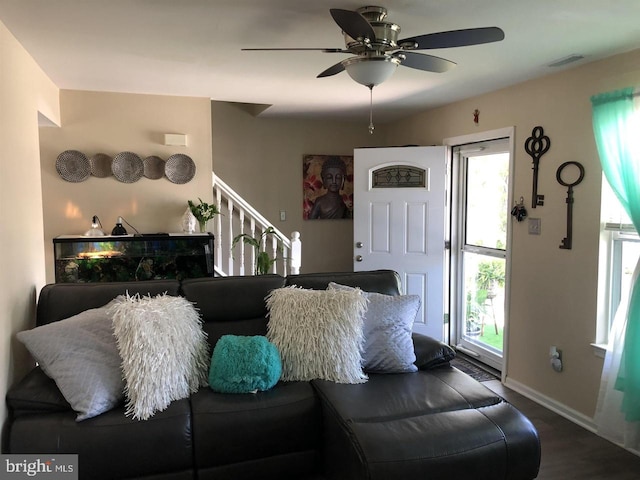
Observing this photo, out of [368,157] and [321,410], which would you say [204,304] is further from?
[368,157]

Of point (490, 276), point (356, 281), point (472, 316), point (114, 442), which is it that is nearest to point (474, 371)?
point (472, 316)

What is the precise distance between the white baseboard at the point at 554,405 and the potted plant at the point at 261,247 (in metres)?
2.05

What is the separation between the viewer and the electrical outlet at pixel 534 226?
11.2ft

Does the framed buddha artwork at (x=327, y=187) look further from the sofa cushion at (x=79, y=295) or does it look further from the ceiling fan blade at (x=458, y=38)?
the ceiling fan blade at (x=458, y=38)

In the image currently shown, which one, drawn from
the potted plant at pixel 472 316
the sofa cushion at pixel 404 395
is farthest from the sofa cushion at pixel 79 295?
the potted plant at pixel 472 316

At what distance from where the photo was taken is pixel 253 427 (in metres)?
2.18

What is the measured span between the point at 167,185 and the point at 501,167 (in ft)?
9.06

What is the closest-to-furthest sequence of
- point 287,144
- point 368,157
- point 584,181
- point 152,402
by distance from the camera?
point 152,402
point 584,181
point 368,157
point 287,144

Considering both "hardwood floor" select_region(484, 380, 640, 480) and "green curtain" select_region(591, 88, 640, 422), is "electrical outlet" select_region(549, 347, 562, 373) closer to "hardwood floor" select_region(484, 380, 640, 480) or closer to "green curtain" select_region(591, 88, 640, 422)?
"hardwood floor" select_region(484, 380, 640, 480)

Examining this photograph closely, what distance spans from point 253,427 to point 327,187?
142 inches

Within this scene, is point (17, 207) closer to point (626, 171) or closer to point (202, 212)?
point (202, 212)

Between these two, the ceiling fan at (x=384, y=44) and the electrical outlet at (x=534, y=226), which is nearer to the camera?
the ceiling fan at (x=384, y=44)

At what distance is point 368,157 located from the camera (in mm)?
4457

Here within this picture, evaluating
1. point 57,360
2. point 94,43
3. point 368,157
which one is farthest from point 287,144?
point 57,360
